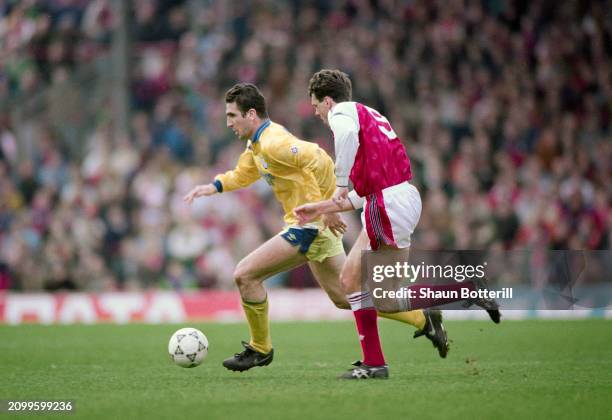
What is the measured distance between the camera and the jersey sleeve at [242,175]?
868cm

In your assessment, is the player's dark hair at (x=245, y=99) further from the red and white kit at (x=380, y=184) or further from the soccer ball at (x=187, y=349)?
the soccer ball at (x=187, y=349)

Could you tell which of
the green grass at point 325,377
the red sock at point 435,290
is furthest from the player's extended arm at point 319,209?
the green grass at point 325,377

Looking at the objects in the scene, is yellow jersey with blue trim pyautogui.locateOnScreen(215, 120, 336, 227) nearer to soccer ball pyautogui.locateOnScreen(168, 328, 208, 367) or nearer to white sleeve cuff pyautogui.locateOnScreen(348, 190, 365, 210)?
white sleeve cuff pyautogui.locateOnScreen(348, 190, 365, 210)

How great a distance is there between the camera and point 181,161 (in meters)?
17.4

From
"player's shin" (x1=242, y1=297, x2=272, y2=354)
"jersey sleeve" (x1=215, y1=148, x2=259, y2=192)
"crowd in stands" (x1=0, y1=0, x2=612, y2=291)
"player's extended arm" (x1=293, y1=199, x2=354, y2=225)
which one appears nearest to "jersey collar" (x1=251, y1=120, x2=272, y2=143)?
"jersey sleeve" (x1=215, y1=148, x2=259, y2=192)

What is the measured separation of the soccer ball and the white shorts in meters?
1.69

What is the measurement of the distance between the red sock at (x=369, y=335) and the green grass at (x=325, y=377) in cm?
26

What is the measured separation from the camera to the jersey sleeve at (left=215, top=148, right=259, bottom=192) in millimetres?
8680

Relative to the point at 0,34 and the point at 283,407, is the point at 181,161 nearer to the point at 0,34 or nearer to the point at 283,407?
the point at 0,34

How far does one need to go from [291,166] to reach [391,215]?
1.04 meters

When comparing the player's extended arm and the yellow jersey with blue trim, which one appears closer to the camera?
Result: the player's extended arm

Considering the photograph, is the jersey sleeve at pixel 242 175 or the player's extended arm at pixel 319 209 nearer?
the player's extended arm at pixel 319 209

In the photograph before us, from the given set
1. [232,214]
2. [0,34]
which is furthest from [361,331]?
[0,34]

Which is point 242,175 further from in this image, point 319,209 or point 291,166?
point 319,209
